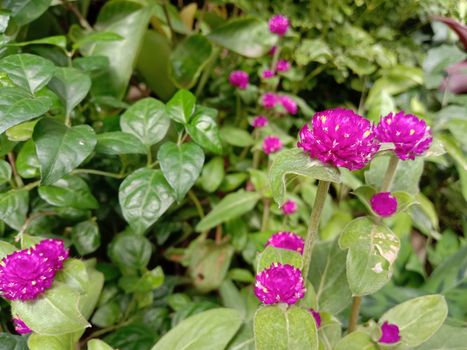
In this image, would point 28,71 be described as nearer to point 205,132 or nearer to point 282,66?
point 205,132

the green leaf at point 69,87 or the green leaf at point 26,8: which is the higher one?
the green leaf at point 26,8

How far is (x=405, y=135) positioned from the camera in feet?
1.65

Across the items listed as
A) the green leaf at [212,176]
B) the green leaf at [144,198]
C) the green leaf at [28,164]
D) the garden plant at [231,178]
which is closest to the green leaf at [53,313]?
the garden plant at [231,178]

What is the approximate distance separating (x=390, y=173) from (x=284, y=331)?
264 millimetres

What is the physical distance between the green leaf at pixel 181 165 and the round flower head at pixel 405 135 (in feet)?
0.78

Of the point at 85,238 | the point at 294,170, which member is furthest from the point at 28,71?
the point at 294,170

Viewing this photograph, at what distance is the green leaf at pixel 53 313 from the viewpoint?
48 centimetres

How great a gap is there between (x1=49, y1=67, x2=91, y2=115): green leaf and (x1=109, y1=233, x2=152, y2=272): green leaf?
0.83ft

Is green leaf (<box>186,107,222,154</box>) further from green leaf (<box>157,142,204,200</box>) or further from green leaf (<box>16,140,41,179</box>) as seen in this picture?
green leaf (<box>16,140,41,179</box>)

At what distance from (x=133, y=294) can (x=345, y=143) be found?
0.56 meters

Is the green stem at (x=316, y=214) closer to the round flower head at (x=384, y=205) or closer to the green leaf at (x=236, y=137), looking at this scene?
the round flower head at (x=384, y=205)

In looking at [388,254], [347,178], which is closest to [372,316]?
[347,178]

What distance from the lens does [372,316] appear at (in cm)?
85

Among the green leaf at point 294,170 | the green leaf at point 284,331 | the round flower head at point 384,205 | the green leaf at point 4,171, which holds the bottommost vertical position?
→ the green leaf at point 4,171
